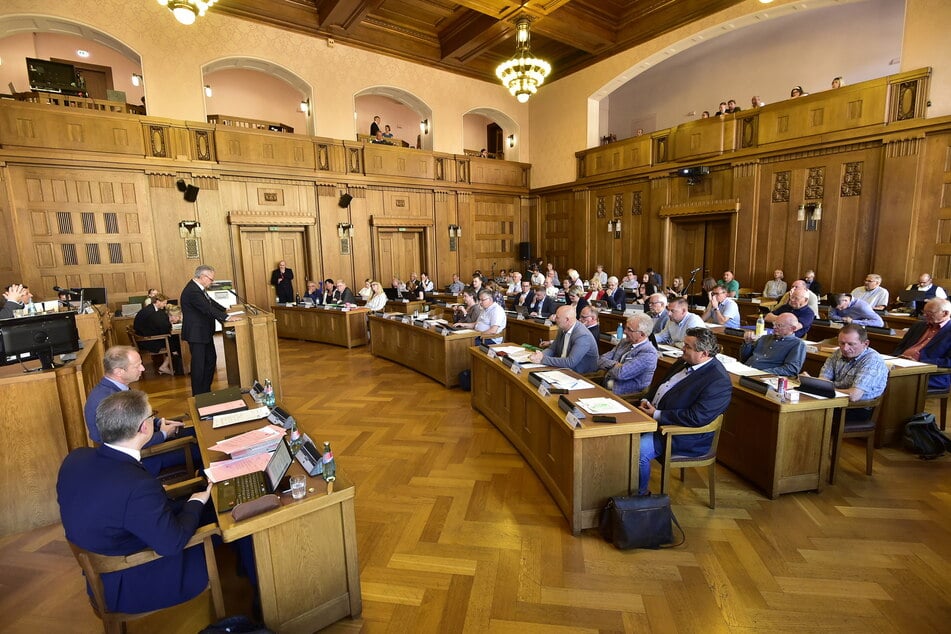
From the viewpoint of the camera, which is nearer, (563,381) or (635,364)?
(563,381)

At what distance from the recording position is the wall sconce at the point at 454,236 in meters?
12.9

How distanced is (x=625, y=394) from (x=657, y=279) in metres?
6.56

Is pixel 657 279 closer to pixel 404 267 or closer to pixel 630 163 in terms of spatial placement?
pixel 630 163

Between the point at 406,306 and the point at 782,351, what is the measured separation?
6.62m

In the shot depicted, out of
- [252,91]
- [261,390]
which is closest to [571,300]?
[261,390]

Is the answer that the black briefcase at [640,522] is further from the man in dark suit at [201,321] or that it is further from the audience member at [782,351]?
the man in dark suit at [201,321]

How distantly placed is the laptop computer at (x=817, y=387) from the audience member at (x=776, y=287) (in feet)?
20.3

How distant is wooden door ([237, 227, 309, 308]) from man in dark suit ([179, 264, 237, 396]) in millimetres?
5384

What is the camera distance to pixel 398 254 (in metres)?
12.3

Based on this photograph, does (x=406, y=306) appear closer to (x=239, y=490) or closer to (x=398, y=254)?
(x=398, y=254)

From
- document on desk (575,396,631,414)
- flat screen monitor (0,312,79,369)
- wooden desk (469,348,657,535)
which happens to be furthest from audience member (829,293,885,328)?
flat screen monitor (0,312,79,369)

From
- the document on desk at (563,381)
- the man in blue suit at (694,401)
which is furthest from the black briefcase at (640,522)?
the document on desk at (563,381)

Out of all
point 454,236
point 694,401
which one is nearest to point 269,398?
point 694,401

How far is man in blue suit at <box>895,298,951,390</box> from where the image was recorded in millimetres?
4051
